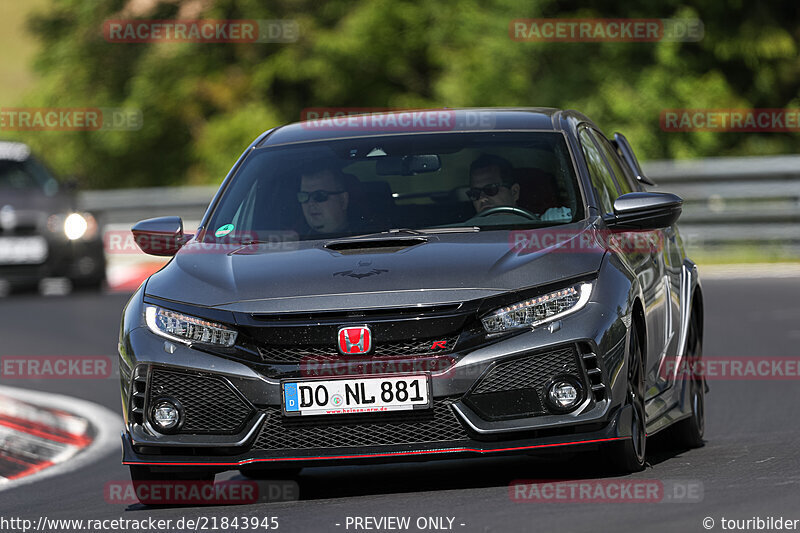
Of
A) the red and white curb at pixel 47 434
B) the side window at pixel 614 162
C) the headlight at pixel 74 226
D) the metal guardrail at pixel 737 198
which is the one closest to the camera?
the side window at pixel 614 162

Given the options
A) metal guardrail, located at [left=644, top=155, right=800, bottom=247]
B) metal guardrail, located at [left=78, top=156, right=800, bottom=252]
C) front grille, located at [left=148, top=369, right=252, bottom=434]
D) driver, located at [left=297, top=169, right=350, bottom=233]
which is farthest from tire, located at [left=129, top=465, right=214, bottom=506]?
metal guardrail, located at [left=644, top=155, right=800, bottom=247]

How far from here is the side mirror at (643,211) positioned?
7.30m

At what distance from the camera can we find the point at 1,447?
9953 millimetres

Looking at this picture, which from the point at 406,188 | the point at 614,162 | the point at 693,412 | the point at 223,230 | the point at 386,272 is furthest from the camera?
the point at 614,162

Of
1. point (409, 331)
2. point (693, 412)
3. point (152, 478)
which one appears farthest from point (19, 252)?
point (409, 331)

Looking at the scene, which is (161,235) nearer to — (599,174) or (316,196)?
(316,196)

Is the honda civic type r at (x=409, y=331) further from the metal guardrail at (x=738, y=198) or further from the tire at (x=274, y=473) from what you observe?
the metal guardrail at (x=738, y=198)

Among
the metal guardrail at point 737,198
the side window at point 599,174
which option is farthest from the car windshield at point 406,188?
the metal guardrail at point 737,198

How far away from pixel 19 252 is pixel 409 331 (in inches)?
570

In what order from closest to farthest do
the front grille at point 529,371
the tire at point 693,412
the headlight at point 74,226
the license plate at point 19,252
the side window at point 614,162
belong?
1. the front grille at point 529,371
2. the tire at point 693,412
3. the side window at point 614,162
4. the license plate at point 19,252
5. the headlight at point 74,226

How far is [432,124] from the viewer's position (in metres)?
8.20

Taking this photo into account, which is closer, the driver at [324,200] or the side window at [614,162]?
the driver at [324,200]

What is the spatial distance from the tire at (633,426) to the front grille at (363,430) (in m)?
0.64

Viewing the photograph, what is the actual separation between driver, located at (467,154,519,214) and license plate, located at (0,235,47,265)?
527 inches
